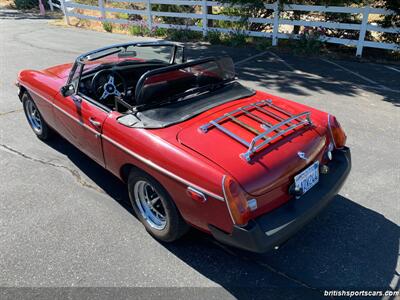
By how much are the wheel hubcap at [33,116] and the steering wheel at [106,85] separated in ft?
5.02

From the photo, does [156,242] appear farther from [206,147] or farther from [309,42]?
[309,42]

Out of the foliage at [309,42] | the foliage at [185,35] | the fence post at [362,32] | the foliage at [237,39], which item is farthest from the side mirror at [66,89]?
the foliage at [185,35]

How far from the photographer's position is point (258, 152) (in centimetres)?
271

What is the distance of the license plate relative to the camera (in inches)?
109

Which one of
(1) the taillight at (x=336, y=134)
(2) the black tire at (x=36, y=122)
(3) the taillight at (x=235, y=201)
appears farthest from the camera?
(2) the black tire at (x=36, y=122)

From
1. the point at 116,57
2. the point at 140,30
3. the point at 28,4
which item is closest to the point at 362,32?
the point at 116,57

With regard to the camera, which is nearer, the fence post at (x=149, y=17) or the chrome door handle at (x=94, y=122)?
the chrome door handle at (x=94, y=122)

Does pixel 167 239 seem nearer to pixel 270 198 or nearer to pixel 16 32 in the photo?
pixel 270 198

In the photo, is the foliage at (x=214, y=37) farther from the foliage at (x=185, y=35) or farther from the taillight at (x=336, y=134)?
the taillight at (x=336, y=134)

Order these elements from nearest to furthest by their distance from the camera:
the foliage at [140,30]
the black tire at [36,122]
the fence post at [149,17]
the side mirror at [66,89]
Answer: the side mirror at [66,89] → the black tire at [36,122] → the foliage at [140,30] → the fence post at [149,17]

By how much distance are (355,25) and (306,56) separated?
145 centimetres

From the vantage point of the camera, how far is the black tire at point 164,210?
2885mm

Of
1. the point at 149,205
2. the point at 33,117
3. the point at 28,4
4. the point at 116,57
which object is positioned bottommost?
the point at 149,205

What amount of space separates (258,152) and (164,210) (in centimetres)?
99
